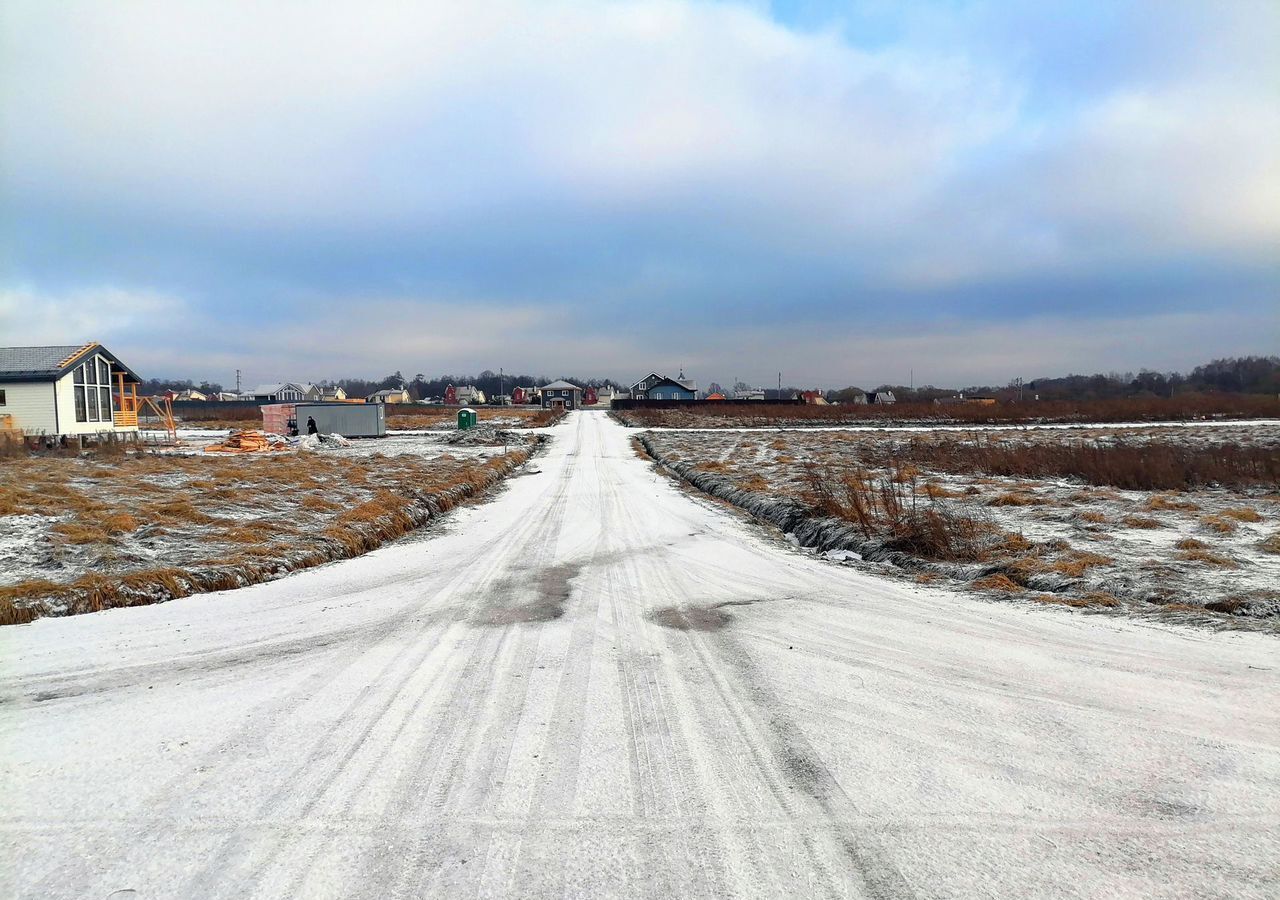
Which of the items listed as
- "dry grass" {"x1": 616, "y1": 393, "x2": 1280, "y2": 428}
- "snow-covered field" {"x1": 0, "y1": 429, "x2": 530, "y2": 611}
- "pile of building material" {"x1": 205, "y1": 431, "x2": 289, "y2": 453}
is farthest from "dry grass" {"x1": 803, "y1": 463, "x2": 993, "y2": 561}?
"dry grass" {"x1": 616, "y1": 393, "x2": 1280, "y2": 428}

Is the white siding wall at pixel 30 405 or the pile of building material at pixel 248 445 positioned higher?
the white siding wall at pixel 30 405

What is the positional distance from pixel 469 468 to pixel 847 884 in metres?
22.5

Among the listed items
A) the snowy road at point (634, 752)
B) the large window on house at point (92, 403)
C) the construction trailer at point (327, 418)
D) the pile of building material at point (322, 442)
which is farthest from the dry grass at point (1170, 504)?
the large window on house at point (92, 403)

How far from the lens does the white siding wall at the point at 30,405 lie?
1176 inches

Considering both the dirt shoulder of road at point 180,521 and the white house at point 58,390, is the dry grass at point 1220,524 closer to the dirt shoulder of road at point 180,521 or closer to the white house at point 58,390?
the dirt shoulder of road at point 180,521

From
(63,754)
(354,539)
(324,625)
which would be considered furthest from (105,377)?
(63,754)

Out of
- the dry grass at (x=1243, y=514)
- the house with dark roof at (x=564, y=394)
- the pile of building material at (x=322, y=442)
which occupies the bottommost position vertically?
the dry grass at (x=1243, y=514)

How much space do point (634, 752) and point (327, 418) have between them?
4175 centimetres

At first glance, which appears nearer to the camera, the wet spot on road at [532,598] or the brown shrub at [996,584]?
the wet spot on road at [532,598]

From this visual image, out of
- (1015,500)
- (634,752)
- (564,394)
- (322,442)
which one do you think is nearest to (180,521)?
(634,752)

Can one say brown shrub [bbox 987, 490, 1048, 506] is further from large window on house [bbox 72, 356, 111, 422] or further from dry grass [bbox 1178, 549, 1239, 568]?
large window on house [bbox 72, 356, 111, 422]

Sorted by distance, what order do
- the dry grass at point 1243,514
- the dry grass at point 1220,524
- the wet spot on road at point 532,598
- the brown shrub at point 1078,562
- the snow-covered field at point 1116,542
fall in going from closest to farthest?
the wet spot on road at point 532,598, the snow-covered field at point 1116,542, the brown shrub at point 1078,562, the dry grass at point 1220,524, the dry grass at point 1243,514

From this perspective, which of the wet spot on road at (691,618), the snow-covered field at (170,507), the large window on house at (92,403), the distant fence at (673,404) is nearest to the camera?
the wet spot on road at (691,618)

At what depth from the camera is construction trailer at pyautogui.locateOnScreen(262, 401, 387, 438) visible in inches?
1640
